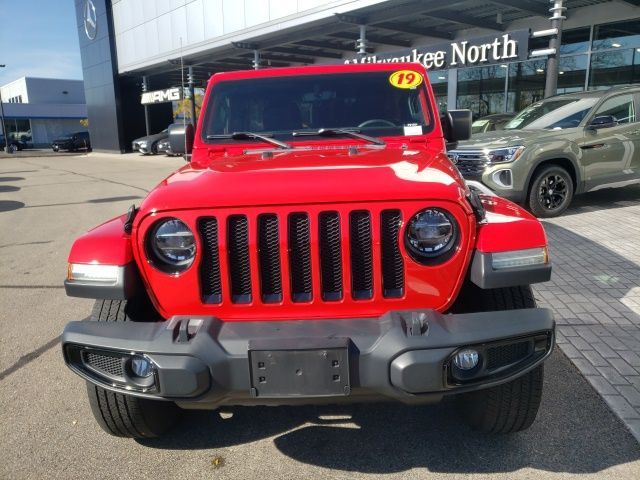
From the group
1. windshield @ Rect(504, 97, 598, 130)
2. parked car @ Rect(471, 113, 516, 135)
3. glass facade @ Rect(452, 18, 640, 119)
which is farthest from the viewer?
glass facade @ Rect(452, 18, 640, 119)

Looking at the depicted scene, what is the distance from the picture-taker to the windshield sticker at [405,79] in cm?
354

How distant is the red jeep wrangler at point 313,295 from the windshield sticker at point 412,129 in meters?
0.87

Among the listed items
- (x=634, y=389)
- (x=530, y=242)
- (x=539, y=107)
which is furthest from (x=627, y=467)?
(x=539, y=107)

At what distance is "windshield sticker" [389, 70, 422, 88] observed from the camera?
3.54 m

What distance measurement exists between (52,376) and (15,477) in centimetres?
106

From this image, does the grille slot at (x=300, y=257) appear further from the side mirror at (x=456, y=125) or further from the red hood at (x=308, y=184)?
the side mirror at (x=456, y=125)

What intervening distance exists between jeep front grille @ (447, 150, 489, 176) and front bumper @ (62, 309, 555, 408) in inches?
227

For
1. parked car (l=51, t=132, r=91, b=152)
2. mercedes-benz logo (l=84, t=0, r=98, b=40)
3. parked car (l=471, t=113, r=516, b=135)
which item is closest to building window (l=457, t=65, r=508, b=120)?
parked car (l=471, t=113, r=516, b=135)

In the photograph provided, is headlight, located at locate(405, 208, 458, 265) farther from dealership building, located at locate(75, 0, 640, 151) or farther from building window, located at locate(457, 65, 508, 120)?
building window, located at locate(457, 65, 508, 120)

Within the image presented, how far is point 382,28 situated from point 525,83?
189 inches

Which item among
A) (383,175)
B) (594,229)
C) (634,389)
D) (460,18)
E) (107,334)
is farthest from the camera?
(460,18)

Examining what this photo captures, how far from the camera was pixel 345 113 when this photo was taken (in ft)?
11.3

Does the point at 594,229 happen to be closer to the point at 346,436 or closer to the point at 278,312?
the point at 346,436

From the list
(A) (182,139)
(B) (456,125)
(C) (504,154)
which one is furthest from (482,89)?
(A) (182,139)
